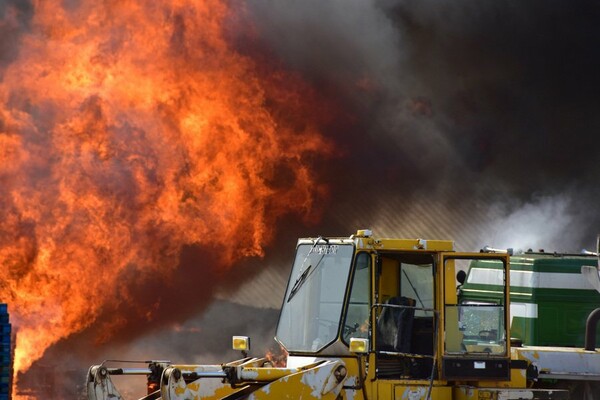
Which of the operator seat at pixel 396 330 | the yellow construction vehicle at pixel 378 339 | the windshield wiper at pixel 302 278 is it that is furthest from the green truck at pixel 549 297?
the windshield wiper at pixel 302 278

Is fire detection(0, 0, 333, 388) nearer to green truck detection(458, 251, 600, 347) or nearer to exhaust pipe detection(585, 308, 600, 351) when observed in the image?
green truck detection(458, 251, 600, 347)

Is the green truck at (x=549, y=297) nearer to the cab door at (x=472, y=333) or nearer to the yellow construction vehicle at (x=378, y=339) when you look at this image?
the yellow construction vehicle at (x=378, y=339)

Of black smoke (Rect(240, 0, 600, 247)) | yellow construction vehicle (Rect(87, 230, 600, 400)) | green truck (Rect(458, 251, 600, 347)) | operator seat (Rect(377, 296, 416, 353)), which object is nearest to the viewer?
yellow construction vehicle (Rect(87, 230, 600, 400))

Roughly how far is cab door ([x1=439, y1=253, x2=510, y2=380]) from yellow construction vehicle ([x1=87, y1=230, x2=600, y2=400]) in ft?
0.04

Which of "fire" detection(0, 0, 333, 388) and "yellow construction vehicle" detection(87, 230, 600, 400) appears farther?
"fire" detection(0, 0, 333, 388)

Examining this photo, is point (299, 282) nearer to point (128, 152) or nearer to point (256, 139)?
point (128, 152)

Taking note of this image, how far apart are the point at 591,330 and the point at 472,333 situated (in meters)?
2.40

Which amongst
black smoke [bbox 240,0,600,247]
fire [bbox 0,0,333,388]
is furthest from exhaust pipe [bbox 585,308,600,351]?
fire [bbox 0,0,333,388]

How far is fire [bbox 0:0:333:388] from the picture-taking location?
24438 mm

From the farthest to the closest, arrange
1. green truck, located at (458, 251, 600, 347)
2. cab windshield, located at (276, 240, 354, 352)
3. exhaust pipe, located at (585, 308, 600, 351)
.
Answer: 1. green truck, located at (458, 251, 600, 347)
2. exhaust pipe, located at (585, 308, 600, 351)
3. cab windshield, located at (276, 240, 354, 352)

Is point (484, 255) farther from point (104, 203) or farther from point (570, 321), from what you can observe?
point (104, 203)

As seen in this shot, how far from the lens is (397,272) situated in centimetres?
1409

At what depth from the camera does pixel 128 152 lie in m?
25.3

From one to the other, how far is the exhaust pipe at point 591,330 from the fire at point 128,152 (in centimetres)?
1272
